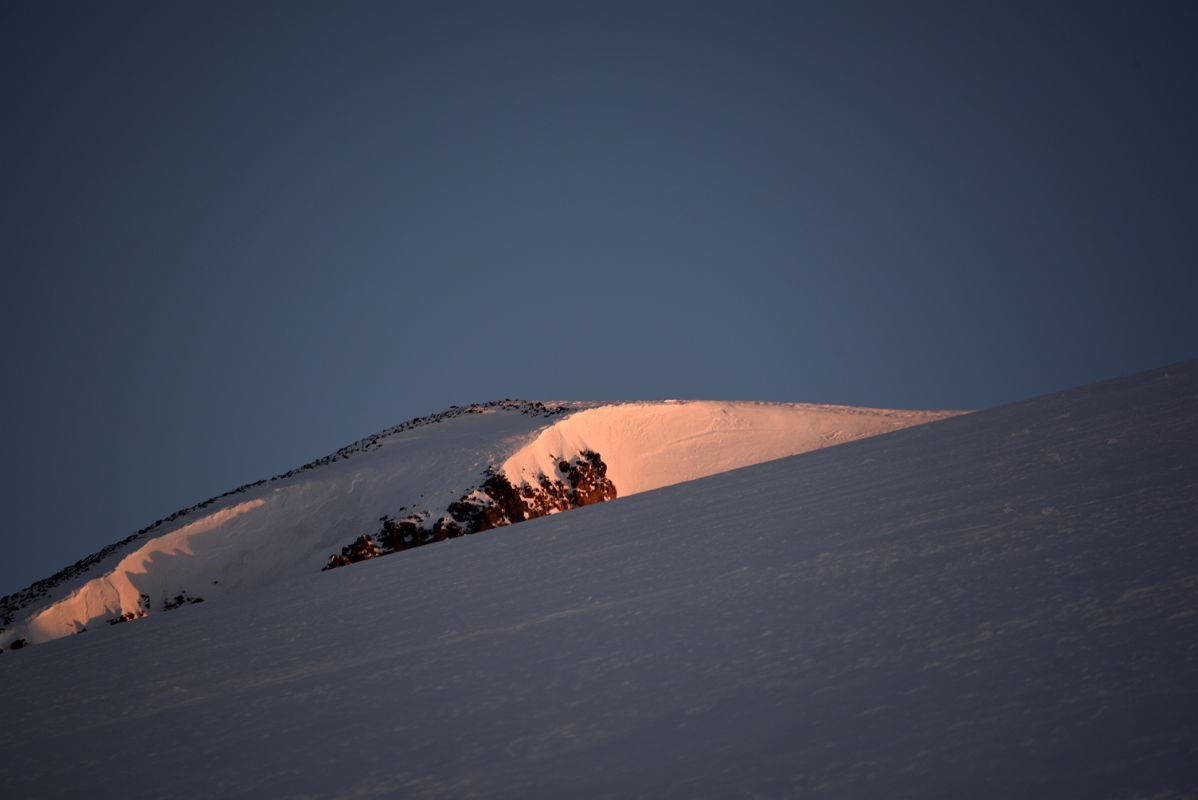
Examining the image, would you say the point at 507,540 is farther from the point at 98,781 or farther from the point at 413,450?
the point at 413,450

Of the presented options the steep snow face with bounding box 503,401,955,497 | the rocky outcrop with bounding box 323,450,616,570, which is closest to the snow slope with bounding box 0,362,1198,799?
the rocky outcrop with bounding box 323,450,616,570

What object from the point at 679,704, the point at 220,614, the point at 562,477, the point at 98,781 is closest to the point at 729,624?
the point at 679,704

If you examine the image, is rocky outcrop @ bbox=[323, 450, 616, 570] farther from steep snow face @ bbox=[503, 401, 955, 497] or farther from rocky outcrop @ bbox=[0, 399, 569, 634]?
rocky outcrop @ bbox=[0, 399, 569, 634]

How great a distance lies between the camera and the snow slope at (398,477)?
71.2 ft

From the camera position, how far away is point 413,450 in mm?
28047

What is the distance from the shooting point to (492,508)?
23391mm

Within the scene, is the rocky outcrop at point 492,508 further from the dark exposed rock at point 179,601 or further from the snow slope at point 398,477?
the dark exposed rock at point 179,601

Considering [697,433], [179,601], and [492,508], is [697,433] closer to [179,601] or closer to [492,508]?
[492,508]

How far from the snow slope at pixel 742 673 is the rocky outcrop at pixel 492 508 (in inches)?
544

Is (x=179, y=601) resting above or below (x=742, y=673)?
above

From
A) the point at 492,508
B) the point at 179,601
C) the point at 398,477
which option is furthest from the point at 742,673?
the point at 398,477

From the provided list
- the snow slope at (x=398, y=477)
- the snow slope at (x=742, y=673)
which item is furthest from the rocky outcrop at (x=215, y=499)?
the snow slope at (x=742, y=673)

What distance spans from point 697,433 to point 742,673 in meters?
29.0

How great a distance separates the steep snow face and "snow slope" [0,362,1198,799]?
69.5 feet
